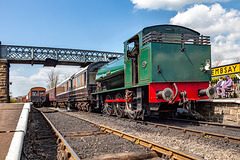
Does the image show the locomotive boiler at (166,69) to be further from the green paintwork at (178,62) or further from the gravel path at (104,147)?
the gravel path at (104,147)

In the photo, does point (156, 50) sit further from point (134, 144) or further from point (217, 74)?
point (217, 74)

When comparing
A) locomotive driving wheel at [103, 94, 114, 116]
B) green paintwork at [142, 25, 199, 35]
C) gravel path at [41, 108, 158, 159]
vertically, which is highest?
green paintwork at [142, 25, 199, 35]

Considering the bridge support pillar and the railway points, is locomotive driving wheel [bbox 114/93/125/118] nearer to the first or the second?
the railway points

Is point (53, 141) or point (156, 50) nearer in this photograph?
point (53, 141)

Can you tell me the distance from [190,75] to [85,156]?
482cm

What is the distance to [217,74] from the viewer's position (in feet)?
43.0

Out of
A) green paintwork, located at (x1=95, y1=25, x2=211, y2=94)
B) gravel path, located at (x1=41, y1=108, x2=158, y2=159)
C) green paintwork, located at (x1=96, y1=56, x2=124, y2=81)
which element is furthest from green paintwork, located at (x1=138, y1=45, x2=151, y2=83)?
gravel path, located at (x1=41, y1=108, x2=158, y2=159)

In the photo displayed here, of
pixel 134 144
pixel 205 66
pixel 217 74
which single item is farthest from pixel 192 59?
pixel 217 74

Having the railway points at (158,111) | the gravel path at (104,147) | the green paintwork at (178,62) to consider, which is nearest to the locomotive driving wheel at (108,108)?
the railway points at (158,111)

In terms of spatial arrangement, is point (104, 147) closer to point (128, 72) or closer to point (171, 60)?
point (171, 60)

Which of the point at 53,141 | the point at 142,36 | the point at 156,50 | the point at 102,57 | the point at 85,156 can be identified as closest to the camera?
the point at 85,156

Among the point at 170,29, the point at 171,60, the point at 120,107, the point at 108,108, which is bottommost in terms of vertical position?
the point at 108,108

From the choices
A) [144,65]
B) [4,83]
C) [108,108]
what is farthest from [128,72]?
[4,83]

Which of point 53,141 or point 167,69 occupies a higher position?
point 167,69
